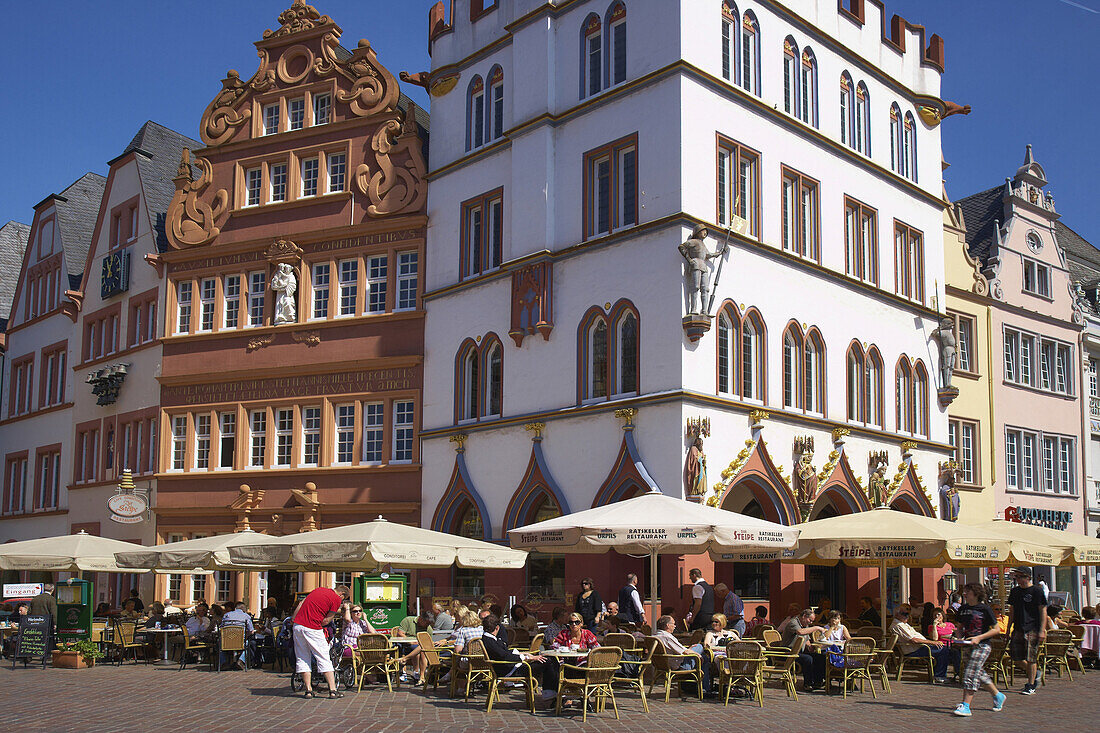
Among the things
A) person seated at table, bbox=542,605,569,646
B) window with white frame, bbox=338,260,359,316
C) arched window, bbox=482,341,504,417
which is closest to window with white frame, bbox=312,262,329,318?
window with white frame, bbox=338,260,359,316

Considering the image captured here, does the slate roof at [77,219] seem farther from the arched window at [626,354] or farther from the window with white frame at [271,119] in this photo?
the arched window at [626,354]

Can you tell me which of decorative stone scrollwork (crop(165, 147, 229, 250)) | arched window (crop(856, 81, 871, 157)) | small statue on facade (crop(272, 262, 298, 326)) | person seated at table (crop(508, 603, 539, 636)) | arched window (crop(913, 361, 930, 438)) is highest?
arched window (crop(856, 81, 871, 157))

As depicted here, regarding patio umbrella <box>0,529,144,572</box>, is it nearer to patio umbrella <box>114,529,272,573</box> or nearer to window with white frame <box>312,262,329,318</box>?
patio umbrella <box>114,529,272,573</box>

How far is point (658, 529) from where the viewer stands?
17625mm

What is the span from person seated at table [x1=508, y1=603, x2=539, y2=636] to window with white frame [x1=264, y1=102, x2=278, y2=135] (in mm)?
19370

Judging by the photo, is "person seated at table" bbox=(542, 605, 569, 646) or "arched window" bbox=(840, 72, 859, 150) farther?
"arched window" bbox=(840, 72, 859, 150)

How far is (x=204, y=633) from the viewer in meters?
21.9

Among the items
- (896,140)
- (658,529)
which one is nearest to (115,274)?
(896,140)

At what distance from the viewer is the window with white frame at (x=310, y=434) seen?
32.4 metres

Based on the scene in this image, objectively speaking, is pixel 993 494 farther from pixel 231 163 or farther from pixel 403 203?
pixel 231 163

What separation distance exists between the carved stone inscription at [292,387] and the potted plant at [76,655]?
11.3 metres

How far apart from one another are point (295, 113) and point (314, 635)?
21.4 metres

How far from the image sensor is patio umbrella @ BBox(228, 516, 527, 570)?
64.4ft

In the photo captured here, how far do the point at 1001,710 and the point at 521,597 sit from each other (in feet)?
43.7
